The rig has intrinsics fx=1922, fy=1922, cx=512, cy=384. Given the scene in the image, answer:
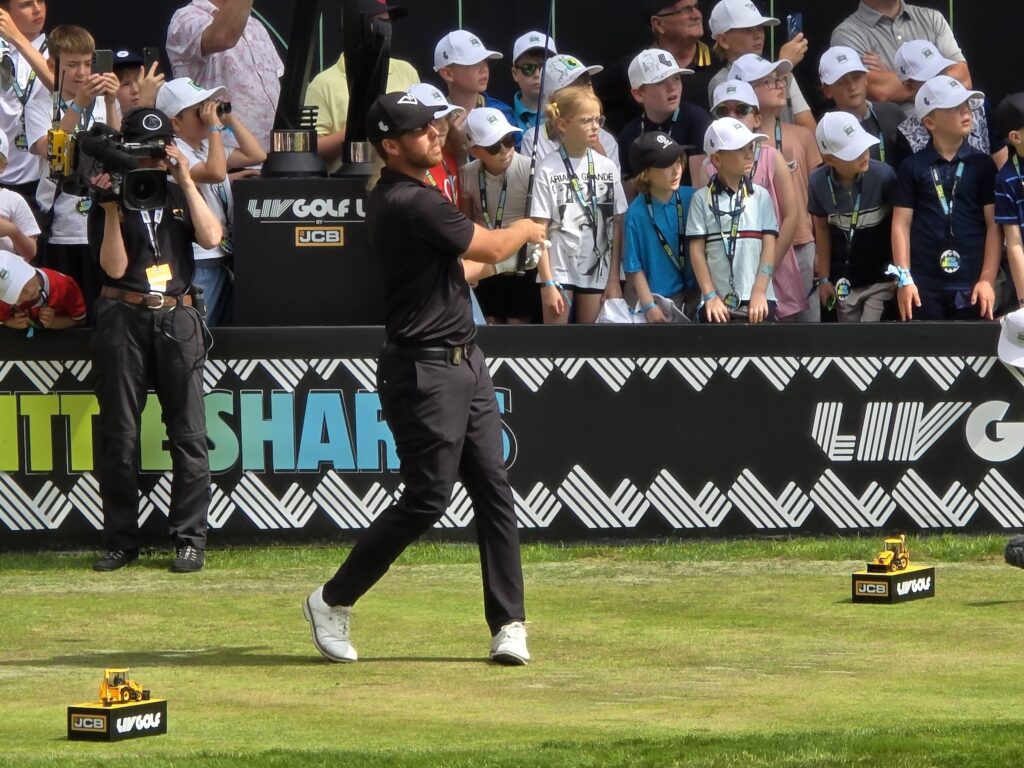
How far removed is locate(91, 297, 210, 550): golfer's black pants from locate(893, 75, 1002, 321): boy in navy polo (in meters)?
3.99

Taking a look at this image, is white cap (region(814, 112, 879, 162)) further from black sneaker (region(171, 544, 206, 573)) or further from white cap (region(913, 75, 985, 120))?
black sneaker (region(171, 544, 206, 573))

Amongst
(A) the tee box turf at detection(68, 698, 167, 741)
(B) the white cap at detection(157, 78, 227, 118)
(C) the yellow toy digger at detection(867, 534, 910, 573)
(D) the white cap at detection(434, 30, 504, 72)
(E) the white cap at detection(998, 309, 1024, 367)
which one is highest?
(D) the white cap at detection(434, 30, 504, 72)

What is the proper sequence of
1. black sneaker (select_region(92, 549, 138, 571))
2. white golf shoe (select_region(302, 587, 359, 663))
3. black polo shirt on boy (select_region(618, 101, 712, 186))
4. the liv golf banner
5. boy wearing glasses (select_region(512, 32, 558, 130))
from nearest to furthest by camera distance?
white golf shoe (select_region(302, 587, 359, 663))
black sneaker (select_region(92, 549, 138, 571))
the liv golf banner
black polo shirt on boy (select_region(618, 101, 712, 186))
boy wearing glasses (select_region(512, 32, 558, 130))

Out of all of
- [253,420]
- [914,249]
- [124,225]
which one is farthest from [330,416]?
[914,249]

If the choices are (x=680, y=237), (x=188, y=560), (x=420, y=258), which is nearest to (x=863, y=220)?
(x=680, y=237)

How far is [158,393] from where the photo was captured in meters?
10.1

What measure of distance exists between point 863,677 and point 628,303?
440 centimetres

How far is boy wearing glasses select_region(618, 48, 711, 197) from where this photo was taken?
11.6 m

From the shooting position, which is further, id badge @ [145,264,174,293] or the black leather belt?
id badge @ [145,264,174,293]

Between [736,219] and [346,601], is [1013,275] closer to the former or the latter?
[736,219]

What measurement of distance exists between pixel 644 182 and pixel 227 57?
2.82 m

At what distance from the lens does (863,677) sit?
700cm

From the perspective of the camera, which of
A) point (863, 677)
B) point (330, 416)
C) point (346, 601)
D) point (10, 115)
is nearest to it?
point (863, 677)

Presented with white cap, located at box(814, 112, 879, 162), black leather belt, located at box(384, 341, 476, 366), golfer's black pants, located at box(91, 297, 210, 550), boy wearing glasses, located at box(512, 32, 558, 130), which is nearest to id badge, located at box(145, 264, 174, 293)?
golfer's black pants, located at box(91, 297, 210, 550)
